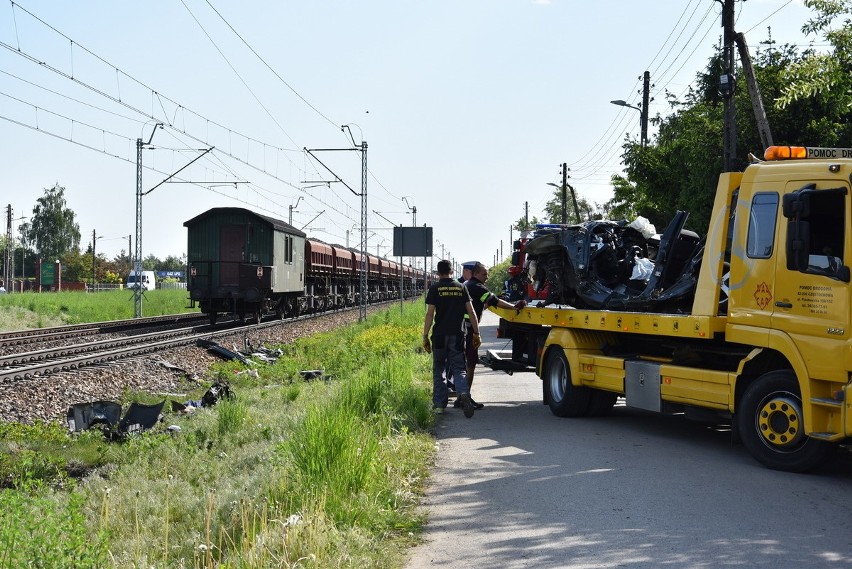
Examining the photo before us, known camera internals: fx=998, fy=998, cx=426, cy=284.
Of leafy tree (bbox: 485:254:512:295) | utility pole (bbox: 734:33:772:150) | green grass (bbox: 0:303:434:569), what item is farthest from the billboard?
leafy tree (bbox: 485:254:512:295)

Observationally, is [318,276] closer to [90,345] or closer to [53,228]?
[90,345]

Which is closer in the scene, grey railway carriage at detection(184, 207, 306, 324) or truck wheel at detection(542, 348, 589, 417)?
truck wheel at detection(542, 348, 589, 417)

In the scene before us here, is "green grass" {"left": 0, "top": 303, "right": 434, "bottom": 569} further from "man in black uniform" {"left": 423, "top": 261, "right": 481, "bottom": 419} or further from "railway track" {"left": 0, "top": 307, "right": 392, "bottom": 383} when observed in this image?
"railway track" {"left": 0, "top": 307, "right": 392, "bottom": 383}

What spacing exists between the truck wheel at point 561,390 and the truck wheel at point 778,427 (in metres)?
2.97

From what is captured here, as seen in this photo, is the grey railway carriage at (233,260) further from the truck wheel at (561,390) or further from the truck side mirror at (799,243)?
the truck side mirror at (799,243)

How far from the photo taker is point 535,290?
13539 mm

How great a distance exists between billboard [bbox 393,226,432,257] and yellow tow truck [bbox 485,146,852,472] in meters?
19.2

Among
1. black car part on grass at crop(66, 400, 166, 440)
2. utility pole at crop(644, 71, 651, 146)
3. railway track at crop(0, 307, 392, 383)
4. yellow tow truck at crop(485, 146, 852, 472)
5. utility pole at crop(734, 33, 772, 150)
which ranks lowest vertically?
black car part on grass at crop(66, 400, 166, 440)

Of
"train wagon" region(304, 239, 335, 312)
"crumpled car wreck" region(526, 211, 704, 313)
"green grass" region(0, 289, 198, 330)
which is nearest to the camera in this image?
"crumpled car wreck" region(526, 211, 704, 313)

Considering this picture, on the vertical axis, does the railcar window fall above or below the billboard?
below

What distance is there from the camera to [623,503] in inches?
282

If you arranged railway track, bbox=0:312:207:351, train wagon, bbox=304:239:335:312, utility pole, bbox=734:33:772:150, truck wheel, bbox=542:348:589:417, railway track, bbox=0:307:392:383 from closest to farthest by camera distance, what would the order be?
1. truck wheel, bbox=542:348:589:417
2. utility pole, bbox=734:33:772:150
3. railway track, bbox=0:307:392:383
4. railway track, bbox=0:312:207:351
5. train wagon, bbox=304:239:335:312

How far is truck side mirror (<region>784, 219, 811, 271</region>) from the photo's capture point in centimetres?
804

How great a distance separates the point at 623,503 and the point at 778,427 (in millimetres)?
2130
